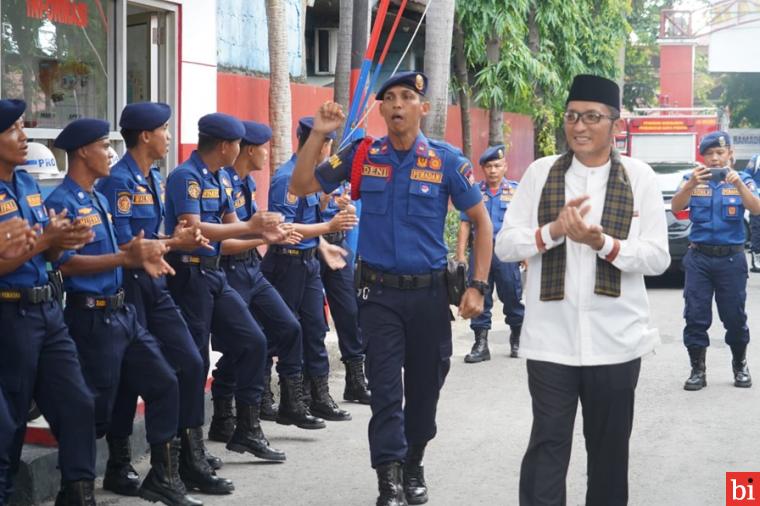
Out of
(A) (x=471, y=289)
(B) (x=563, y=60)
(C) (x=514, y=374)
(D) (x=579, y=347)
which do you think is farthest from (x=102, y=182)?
(B) (x=563, y=60)

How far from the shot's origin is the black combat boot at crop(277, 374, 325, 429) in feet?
28.1

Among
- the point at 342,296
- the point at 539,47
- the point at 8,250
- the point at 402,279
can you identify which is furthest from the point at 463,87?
the point at 8,250

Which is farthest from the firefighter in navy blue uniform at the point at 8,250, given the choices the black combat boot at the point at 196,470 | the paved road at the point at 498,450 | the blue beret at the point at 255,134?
the blue beret at the point at 255,134

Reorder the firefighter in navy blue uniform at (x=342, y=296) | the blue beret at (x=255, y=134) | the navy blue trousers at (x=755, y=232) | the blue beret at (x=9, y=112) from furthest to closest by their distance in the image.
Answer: the navy blue trousers at (x=755, y=232) < the firefighter in navy blue uniform at (x=342, y=296) < the blue beret at (x=255, y=134) < the blue beret at (x=9, y=112)

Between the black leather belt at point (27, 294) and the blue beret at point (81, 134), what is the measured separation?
33.4 inches

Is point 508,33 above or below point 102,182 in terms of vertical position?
above

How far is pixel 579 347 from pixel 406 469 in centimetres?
179

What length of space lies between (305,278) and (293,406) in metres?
0.90

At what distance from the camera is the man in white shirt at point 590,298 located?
5344mm

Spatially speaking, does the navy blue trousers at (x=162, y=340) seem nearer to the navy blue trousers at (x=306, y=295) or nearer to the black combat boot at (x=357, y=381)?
the navy blue trousers at (x=306, y=295)

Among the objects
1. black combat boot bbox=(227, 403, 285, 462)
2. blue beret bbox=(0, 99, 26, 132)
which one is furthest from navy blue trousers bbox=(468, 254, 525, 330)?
blue beret bbox=(0, 99, 26, 132)

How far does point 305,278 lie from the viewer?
8852mm

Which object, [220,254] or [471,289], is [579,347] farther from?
[220,254]

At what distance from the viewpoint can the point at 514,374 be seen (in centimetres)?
1089
